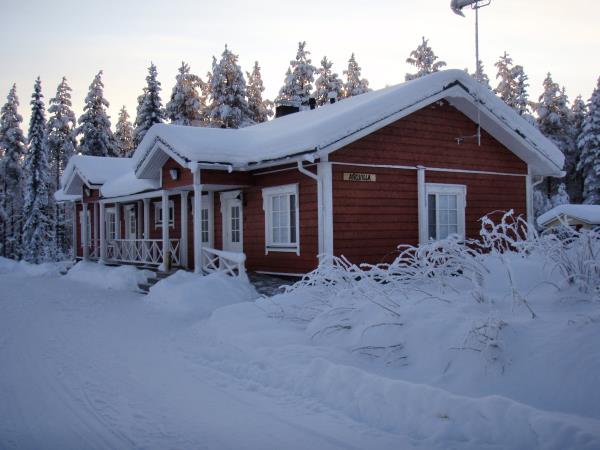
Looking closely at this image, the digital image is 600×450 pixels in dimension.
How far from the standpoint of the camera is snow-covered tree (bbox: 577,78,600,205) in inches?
1449

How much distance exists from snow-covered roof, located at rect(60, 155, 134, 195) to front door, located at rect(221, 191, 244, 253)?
6.99m

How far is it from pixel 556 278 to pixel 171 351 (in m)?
5.01

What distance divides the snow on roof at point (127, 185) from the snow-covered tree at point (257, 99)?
24.8m

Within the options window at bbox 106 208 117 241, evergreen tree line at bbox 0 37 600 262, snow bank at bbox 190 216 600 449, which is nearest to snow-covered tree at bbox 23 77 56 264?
evergreen tree line at bbox 0 37 600 262

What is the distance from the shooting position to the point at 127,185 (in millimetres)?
20172

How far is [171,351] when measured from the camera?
7.85 m

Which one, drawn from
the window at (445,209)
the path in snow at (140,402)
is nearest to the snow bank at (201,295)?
the path in snow at (140,402)

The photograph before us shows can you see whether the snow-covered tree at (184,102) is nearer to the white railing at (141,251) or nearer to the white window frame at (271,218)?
the white railing at (141,251)

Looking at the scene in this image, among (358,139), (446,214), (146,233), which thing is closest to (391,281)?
(358,139)

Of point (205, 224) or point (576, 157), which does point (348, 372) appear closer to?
point (205, 224)

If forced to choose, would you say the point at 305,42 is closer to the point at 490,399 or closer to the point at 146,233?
the point at 146,233

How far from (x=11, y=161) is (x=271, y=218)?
34505 millimetres

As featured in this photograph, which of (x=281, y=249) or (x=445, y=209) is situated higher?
(x=445, y=209)

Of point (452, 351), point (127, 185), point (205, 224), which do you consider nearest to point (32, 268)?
point (127, 185)
